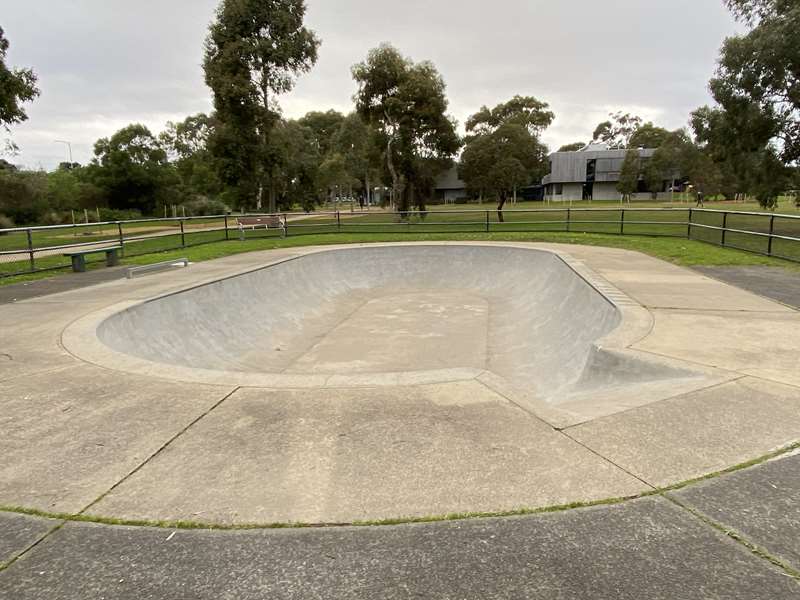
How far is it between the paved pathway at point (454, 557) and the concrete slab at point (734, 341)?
2.30 metres

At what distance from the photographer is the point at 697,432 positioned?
3203mm

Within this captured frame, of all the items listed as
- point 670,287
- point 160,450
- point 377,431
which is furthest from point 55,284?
point 670,287

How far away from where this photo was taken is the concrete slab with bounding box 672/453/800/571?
2.19m

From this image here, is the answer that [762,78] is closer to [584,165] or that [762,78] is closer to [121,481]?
[121,481]

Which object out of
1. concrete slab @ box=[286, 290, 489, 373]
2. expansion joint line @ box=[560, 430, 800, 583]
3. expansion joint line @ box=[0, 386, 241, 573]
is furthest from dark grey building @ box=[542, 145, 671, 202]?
expansion joint line @ box=[560, 430, 800, 583]

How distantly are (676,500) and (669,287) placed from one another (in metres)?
7.19

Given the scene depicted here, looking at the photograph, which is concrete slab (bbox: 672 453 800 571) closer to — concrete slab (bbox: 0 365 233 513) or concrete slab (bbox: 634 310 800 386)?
concrete slab (bbox: 634 310 800 386)

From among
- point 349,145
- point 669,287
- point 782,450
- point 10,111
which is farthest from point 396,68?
point 349,145

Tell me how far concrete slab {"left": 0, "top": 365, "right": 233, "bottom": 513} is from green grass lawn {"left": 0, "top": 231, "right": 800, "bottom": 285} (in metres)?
9.01

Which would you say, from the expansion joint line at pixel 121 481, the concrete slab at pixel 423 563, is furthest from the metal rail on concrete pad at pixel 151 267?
the concrete slab at pixel 423 563

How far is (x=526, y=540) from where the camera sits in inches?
88.0

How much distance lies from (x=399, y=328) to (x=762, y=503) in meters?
8.20

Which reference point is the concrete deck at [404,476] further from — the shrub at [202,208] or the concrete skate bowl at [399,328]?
the shrub at [202,208]

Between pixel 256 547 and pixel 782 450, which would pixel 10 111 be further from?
pixel 782 450
